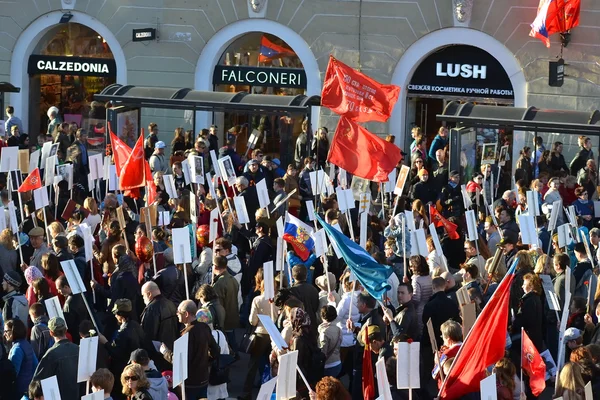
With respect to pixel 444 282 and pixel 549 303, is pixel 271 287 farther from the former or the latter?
pixel 549 303

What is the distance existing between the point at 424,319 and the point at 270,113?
12.3m

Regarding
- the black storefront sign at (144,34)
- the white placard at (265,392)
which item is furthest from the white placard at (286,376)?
the black storefront sign at (144,34)

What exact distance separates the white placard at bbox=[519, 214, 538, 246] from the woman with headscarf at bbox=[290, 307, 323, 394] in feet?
14.0

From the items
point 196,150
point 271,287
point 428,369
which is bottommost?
point 428,369

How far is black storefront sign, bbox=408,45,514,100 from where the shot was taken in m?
27.4

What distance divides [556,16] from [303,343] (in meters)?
15.7

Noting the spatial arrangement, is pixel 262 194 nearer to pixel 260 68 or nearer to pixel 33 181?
pixel 33 181

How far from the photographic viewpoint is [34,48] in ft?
101

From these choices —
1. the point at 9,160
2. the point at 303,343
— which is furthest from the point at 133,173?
the point at 303,343

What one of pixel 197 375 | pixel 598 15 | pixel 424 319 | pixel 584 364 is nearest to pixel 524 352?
pixel 584 364

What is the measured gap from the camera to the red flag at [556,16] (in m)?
25.9

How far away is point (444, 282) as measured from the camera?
44.3 ft

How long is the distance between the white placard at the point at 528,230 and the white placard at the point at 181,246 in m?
4.22

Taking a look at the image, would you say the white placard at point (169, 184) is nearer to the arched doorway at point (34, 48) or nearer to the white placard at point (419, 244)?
the white placard at point (419, 244)
